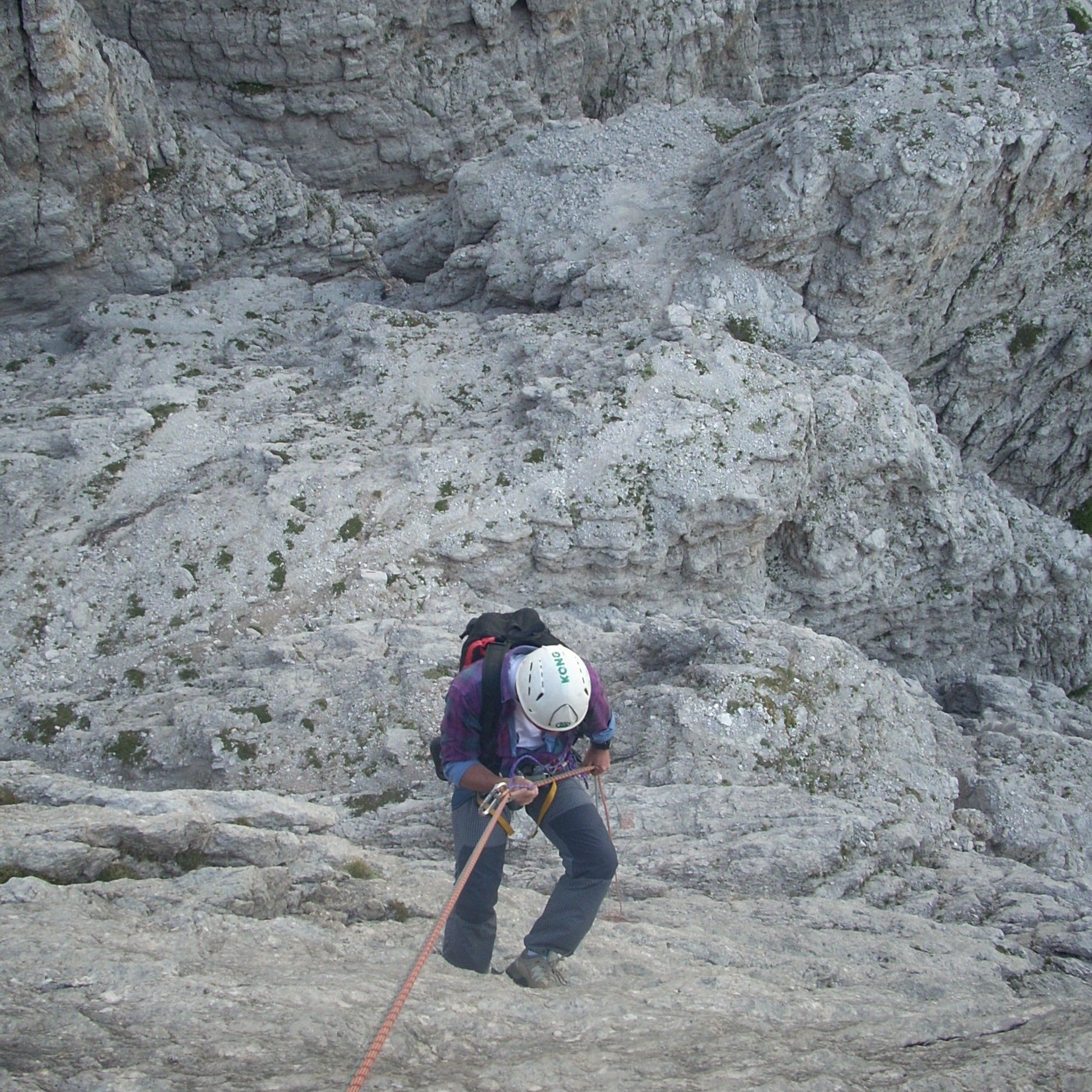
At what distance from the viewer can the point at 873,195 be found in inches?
867

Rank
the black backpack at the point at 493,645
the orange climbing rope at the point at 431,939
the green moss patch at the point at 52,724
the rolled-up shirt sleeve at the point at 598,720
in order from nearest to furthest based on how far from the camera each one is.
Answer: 1. the orange climbing rope at the point at 431,939
2. the black backpack at the point at 493,645
3. the rolled-up shirt sleeve at the point at 598,720
4. the green moss patch at the point at 52,724

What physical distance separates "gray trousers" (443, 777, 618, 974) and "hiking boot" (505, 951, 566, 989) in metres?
0.06

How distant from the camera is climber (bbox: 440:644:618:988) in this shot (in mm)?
7758

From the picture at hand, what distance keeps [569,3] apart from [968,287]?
1863 cm

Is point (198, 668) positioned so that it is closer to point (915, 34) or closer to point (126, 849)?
point (126, 849)

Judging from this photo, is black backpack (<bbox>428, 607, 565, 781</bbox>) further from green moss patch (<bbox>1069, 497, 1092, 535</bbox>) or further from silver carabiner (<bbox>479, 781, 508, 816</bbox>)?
green moss patch (<bbox>1069, 497, 1092, 535</bbox>)

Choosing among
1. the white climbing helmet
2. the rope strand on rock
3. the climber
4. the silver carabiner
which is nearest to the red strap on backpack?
the climber

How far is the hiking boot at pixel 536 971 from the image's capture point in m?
7.80

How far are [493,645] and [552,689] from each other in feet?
2.59

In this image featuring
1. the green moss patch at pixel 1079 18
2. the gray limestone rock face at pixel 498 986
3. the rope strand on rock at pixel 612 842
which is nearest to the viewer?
the gray limestone rock face at pixel 498 986

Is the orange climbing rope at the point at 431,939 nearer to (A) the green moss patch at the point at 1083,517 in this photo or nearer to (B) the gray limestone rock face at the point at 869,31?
(A) the green moss patch at the point at 1083,517

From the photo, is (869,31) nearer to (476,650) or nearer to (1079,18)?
(1079,18)

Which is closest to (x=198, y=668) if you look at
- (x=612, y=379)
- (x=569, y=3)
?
(x=612, y=379)

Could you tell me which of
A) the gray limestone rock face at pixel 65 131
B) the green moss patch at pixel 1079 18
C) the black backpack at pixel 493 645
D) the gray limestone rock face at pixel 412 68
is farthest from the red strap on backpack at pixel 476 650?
the green moss patch at pixel 1079 18
